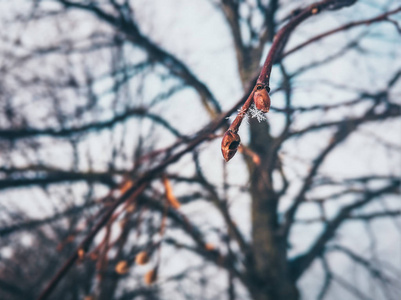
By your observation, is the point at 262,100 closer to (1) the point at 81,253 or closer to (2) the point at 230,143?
(2) the point at 230,143

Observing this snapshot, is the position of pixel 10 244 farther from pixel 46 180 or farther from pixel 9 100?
pixel 46 180

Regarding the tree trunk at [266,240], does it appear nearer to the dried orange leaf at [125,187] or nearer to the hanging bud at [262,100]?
the dried orange leaf at [125,187]

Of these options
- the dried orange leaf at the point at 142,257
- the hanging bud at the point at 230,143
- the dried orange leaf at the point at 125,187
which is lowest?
the hanging bud at the point at 230,143

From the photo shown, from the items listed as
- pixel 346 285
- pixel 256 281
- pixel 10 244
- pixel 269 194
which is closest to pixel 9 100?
pixel 10 244

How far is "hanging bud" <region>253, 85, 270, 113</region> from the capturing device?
1.26 ft

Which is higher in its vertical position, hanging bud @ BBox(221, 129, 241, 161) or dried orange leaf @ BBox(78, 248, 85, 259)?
dried orange leaf @ BBox(78, 248, 85, 259)

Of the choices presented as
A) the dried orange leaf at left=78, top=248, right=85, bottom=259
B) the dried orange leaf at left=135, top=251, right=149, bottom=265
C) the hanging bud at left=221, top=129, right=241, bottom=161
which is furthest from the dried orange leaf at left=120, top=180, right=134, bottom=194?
the hanging bud at left=221, top=129, right=241, bottom=161

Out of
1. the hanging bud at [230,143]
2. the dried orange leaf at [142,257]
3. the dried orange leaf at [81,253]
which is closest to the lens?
the hanging bud at [230,143]

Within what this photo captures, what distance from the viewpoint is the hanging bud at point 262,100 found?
1.26ft

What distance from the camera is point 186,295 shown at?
5.03 metres

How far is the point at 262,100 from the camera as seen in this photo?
1.29ft

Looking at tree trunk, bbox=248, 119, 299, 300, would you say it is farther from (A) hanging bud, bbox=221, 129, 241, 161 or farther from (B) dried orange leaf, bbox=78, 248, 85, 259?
(A) hanging bud, bbox=221, 129, 241, 161

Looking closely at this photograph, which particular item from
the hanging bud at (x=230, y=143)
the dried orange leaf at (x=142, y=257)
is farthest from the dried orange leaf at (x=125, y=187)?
the hanging bud at (x=230, y=143)

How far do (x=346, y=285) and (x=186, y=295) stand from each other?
3.29m
